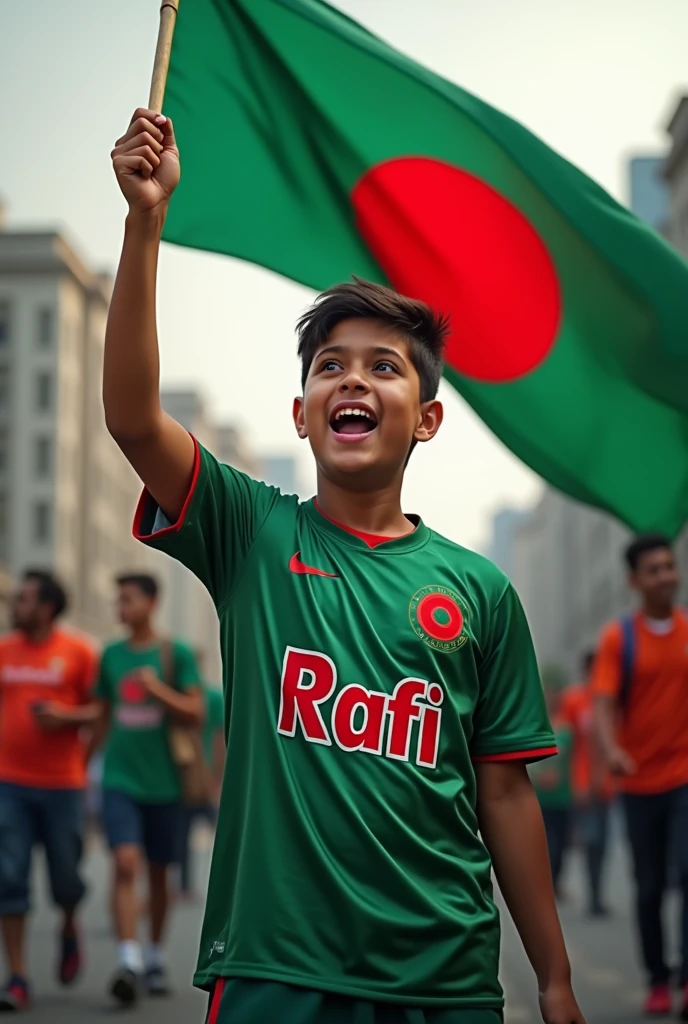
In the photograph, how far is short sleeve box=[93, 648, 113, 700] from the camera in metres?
9.34

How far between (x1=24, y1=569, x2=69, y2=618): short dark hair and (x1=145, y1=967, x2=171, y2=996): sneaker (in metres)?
2.01

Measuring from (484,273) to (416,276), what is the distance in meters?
0.26

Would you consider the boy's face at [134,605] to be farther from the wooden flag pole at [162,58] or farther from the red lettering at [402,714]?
the red lettering at [402,714]

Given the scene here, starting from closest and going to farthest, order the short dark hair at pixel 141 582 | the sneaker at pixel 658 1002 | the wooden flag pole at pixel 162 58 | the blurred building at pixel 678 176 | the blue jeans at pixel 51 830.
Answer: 1. the wooden flag pole at pixel 162 58
2. the sneaker at pixel 658 1002
3. the blue jeans at pixel 51 830
4. the short dark hair at pixel 141 582
5. the blurred building at pixel 678 176

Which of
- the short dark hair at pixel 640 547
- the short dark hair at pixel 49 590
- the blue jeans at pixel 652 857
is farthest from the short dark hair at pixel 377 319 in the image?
the short dark hair at pixel 49 590

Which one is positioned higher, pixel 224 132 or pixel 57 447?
pixel 57 447

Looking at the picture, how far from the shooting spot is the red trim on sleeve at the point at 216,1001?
2.99m

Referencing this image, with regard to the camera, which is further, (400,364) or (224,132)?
(224,132)

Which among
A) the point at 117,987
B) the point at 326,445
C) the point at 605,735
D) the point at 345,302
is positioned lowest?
the point at 117,987

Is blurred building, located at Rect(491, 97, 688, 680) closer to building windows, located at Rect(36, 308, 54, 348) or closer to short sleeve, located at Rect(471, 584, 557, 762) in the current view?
building windows, located at Rect(36, 308, 54, 348)

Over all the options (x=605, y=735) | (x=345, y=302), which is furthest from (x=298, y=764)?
(x=605, y=735)

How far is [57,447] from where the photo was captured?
254 ft

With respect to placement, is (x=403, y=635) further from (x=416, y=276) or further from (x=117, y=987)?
(x=117, y=987)

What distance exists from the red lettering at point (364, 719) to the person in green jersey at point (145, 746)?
6032mm
